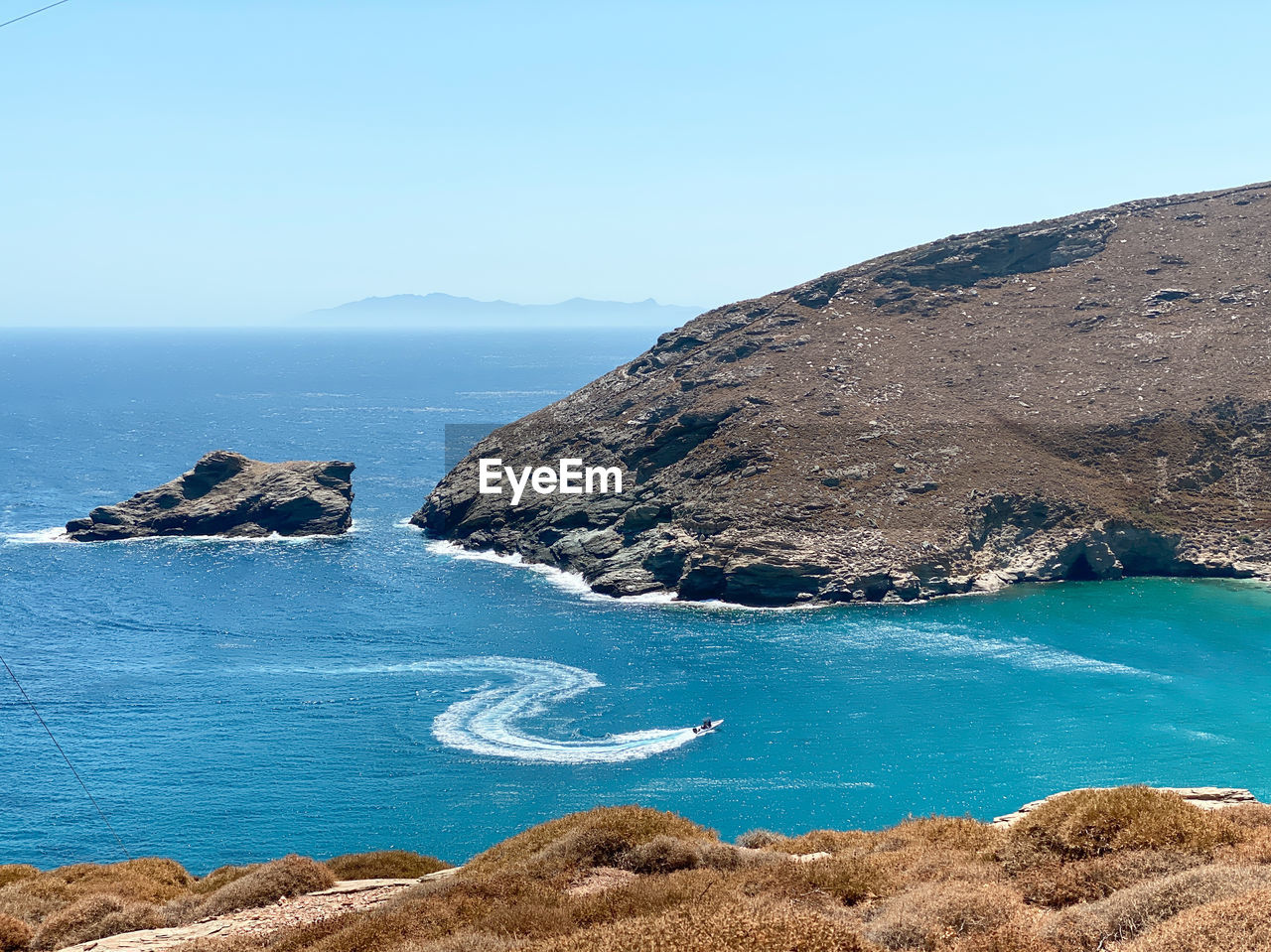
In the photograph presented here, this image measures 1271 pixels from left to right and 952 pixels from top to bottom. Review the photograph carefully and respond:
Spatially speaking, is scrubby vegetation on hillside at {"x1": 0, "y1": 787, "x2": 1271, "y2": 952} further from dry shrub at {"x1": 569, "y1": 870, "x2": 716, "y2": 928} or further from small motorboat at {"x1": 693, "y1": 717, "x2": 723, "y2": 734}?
small motorboat at {"x1": 693, "y1": 717, "x2": 723, "y2": 734}

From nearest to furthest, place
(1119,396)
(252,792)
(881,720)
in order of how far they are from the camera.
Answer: (252,792)
(881,720)
(1119,396)

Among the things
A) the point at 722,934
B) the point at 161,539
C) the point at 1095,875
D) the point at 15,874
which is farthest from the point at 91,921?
the point at 161,539

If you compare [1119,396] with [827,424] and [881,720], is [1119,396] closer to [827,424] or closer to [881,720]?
[827,424]

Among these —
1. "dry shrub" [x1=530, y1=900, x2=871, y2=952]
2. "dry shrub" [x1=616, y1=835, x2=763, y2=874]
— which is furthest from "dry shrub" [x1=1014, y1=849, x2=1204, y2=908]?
"dry shrub" [x1=616, y1=835, x2=763, y2=874]

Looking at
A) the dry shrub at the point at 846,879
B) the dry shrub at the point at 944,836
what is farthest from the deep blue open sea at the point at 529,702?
the dry shrub at the point at 846,879

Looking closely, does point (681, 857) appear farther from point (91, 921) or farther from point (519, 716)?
point (519, 716)

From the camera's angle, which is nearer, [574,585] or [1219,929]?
[1219,929]

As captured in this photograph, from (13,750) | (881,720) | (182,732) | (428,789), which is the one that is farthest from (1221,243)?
(13,750)
